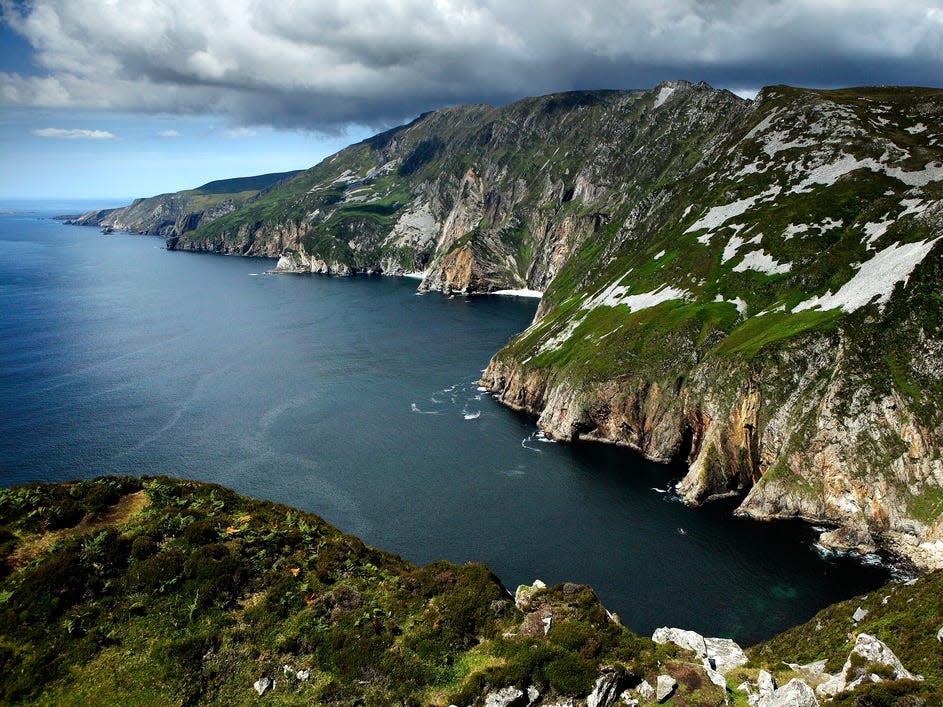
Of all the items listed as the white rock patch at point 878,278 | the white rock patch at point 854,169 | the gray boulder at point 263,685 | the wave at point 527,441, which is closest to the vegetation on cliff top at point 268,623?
the gray boulder at point 263,685

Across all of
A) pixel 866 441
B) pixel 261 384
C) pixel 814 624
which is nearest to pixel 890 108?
pixel 866 441

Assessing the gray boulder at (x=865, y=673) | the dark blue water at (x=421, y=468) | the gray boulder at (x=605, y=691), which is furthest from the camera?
the dark blue water at (x=421, y=468)

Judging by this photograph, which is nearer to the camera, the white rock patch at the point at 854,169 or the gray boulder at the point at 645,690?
the gray boulder at the point at 645,690

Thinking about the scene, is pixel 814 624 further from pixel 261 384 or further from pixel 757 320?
pixel 261 384

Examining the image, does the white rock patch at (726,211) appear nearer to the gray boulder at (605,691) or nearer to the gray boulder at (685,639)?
the gray boulder at (685,639)

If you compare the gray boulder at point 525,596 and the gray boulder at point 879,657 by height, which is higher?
the gray boulder at point 879,657

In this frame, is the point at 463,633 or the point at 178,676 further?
the point at 463,633
